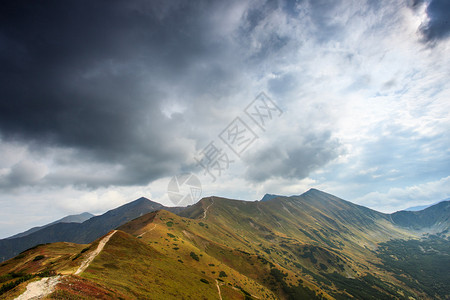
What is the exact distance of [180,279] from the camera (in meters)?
61.8

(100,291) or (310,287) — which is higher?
(100,291)

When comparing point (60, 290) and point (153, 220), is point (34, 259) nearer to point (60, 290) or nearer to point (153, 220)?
point (60, 290)

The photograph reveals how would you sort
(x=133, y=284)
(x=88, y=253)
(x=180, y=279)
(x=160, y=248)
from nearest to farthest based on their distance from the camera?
(x=133, y=284) < (x=88, y=253) < (x=180, y=279) < (x=160, y=248)

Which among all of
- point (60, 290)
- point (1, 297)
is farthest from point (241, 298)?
point (1, 297)

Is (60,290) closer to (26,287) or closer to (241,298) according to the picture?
(26,287)

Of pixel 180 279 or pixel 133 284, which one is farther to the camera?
pixel 180 279

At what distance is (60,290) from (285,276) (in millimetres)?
158591

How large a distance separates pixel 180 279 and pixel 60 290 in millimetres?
39947

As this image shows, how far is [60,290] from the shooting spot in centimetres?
2895

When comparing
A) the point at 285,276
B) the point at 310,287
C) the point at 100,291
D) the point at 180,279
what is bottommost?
the point at 310,287

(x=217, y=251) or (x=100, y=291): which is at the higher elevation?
(x=100, y=291)

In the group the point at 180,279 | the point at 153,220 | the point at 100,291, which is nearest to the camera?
the point at 100,291

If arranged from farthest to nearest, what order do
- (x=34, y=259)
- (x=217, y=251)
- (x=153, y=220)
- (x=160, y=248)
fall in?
(x=153, y=220)
(x=217, y=251)
(x=160, y=248)
(x=34, y=259)

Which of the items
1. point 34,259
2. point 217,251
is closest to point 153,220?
point 217,251
